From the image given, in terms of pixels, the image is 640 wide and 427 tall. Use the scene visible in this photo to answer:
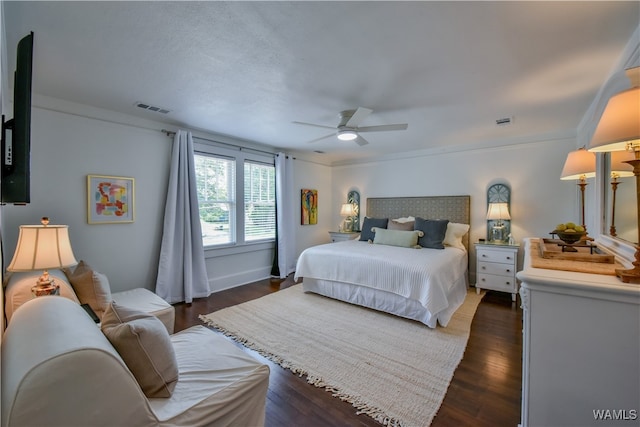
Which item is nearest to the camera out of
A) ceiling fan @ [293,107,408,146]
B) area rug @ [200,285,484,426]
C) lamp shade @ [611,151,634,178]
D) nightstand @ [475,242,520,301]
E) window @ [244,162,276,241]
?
lamp shade @ [611,151,634,178]

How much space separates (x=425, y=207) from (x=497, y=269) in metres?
1.54

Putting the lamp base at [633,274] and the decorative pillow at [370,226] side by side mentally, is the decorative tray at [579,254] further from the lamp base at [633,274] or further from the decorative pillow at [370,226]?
the decorative pillow at [370,226]

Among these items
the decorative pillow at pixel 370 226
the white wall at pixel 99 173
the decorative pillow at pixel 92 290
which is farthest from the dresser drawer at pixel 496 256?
the decorative pillow at pixel 92 290

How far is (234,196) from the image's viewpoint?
438cm

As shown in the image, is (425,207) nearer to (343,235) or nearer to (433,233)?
(433,233)

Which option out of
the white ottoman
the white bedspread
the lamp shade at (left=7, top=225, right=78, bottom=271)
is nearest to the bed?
the white bedspread

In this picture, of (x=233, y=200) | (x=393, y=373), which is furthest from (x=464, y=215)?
(x=233, y=200)

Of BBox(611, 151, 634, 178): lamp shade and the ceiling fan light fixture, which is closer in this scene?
BBox(611, 151, 634, 178): lamp shade

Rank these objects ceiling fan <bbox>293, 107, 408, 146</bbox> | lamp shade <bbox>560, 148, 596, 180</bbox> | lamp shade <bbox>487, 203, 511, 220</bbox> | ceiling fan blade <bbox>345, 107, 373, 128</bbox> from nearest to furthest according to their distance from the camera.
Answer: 1. lamp shade <bbox>560, 148, 596, 180</bbox>
2. ceiling fan blade <bbox>345, 107, 373, 128</bbox>
3. ceiling fan <bbox>293, 107, 408, 146</bbox>
4. lamp shade <bbox>487, 203, 511, 220</bbox>

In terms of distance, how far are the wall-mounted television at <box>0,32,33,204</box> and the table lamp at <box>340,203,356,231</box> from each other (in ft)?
15.6

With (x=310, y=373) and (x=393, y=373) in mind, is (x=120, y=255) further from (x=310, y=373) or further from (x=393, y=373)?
(x=393, y=373)

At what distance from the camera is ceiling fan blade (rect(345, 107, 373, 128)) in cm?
261

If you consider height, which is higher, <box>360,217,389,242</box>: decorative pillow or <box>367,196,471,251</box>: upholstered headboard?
<box>367,196,471,251</box>: upholstered headboard

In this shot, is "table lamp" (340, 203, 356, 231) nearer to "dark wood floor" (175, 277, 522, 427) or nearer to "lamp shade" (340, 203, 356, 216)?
"lamp shade" (340, 203, 356, 216)
